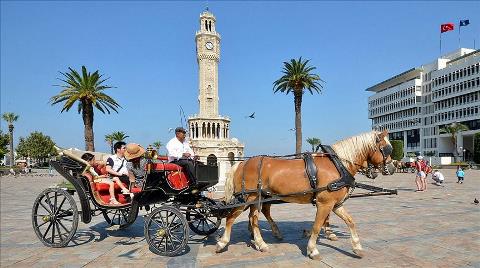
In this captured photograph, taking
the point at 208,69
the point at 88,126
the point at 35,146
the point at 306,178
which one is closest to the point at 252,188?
the point at 306,178

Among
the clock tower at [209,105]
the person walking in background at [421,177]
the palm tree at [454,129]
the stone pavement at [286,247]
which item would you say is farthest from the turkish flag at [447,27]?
the stone pavement at [286,247]

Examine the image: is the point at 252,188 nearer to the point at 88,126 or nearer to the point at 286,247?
the point at 286,247

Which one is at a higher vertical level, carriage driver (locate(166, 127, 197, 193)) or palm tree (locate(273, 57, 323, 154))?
palm tree (locate(273, 57, 323, 154))

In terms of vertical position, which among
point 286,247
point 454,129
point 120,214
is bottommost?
point 286,247

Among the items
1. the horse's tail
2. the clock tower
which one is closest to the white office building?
the clock tower

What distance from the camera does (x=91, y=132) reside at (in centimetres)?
3041

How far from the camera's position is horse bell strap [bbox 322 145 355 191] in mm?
6629

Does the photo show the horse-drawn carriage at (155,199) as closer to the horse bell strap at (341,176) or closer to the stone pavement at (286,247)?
the stone pavement at (286,247)

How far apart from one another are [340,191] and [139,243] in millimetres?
4549

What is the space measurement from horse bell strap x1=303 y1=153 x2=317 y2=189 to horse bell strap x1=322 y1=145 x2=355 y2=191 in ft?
0.92

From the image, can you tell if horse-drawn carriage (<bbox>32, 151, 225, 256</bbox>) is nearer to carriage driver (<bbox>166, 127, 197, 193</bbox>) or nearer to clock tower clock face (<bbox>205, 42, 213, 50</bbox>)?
carriage driver (<bbox>166, 127, 197, 193</bbox>)

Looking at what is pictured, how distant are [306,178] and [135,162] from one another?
397 centimetres

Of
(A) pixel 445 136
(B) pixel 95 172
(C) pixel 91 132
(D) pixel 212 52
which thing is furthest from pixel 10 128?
(A) pixel 445 136

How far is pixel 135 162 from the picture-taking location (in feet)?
27.2
